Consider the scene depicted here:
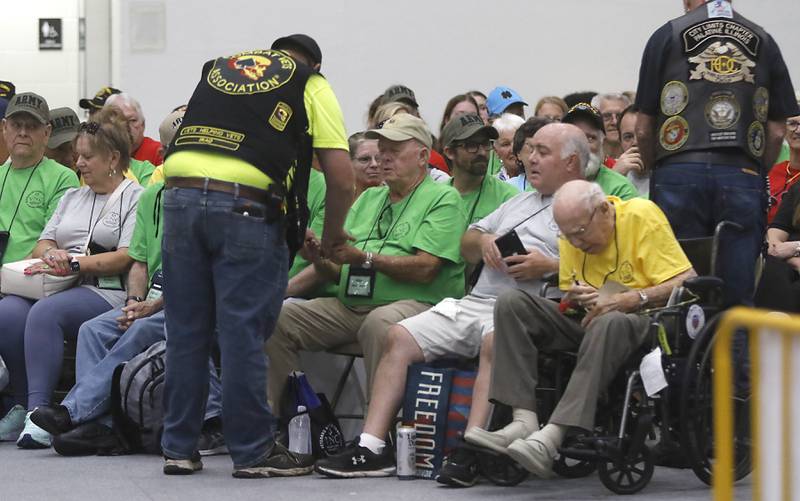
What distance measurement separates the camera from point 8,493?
5.16 m

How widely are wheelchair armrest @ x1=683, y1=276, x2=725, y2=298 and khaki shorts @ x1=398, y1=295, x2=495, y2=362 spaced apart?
0.87 m

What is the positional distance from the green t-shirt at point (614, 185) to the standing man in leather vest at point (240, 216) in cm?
106

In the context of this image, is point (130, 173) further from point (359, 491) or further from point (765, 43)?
point (765, 43)

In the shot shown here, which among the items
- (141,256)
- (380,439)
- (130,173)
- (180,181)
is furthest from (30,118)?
(380,439)

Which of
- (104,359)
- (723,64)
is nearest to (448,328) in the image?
(723,64)

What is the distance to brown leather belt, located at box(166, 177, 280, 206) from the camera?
5.12m

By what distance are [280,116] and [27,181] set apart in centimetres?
248

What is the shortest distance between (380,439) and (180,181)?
116cm

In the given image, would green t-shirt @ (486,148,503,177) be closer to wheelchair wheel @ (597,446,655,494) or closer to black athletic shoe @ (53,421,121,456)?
black athletic shoe @ (53,421,121,456)

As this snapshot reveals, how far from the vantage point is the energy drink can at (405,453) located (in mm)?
5398

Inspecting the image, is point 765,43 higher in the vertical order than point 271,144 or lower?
higher

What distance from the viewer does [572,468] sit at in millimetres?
5371

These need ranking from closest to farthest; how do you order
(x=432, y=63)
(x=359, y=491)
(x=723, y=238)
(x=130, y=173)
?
1. (x=359, y=491)
2. (x=723, y=238)
3. (x=130, y=173)
4. (x=432, y=63)

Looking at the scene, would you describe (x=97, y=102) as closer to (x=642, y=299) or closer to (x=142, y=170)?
(x=142, y=170)
